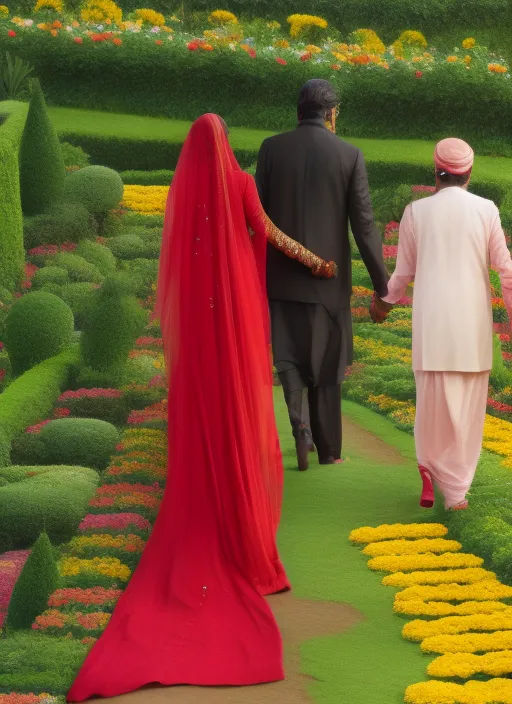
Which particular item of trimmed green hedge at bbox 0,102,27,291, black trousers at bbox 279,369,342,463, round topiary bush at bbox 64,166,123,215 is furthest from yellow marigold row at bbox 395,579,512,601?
round topiary bush at bbox 64,166,123,215

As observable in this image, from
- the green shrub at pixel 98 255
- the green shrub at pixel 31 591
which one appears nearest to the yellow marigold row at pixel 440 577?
the green shrub at pixel 31 591

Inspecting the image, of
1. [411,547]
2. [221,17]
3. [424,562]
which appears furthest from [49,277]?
[221,17]

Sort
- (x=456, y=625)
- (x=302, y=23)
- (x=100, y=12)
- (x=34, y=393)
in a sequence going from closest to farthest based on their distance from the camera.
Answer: (x=456, y=625) < (x=34, y=393) < (x=100, y=12) < (x=302, y=23)

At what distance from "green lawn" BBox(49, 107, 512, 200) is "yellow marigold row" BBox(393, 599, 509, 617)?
11712 mm

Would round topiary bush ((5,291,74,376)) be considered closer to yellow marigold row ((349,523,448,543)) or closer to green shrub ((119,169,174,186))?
yellow marigold row ((349,523,448,543))

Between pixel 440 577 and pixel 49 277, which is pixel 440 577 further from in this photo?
pixel 49 277

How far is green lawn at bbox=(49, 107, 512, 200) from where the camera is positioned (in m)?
18.8

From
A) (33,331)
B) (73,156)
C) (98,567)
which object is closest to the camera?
(98,567)

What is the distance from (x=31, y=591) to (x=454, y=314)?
2755 mm

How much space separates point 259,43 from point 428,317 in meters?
16.3

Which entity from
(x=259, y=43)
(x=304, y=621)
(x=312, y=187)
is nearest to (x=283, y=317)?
(x=312, y=187)

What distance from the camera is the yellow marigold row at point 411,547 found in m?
7.42

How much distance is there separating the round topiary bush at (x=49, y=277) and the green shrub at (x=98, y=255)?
733 mm

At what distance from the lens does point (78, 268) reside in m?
13.8
